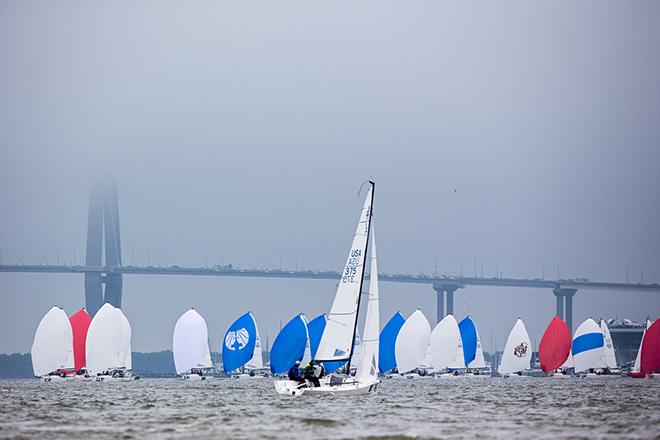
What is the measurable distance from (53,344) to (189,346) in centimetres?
557

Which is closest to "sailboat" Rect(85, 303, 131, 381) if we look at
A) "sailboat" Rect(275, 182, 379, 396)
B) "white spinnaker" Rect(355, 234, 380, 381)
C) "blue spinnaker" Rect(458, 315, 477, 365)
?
"blue spinnaker" Rect(458, 315, 477, 365)

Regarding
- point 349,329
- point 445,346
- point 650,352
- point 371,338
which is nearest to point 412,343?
point 445,346

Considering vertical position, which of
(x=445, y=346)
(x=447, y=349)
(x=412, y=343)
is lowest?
(x=447, y=349)

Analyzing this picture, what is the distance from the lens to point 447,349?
5838 centimetres

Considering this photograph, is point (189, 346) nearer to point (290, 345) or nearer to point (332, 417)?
point (290, 345)

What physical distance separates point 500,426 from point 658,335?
32853 millimetres

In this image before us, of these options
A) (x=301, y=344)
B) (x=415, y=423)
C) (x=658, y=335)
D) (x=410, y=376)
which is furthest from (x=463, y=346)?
(x=415, y=423)

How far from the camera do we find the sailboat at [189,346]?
52375 millimetres

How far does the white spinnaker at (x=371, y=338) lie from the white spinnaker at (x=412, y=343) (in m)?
24.0

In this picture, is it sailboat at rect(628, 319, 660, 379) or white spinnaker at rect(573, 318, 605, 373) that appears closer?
sailboat at rect(628, 319, 660, 379)

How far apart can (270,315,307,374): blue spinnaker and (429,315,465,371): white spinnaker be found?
19691mm

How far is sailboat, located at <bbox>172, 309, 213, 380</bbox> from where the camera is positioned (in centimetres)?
5238

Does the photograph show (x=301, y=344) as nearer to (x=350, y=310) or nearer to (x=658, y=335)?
(x=350, y=310)

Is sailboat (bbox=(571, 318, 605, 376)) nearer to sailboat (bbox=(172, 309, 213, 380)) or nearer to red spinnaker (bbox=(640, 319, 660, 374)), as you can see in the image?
red spinnaker (bbox=(640, 319, 660, 374))
